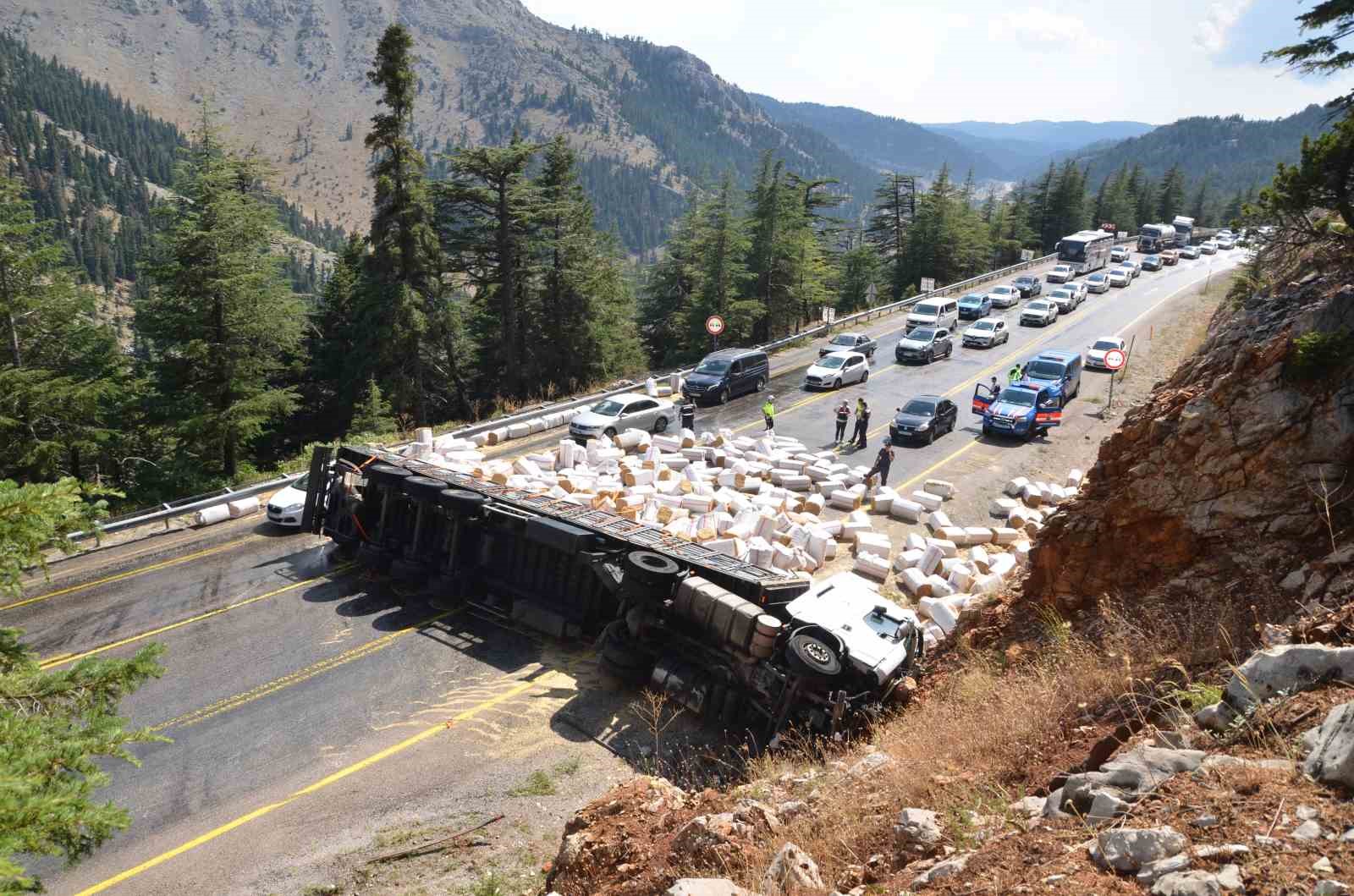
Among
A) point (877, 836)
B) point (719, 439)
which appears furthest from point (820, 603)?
point (719, 439)

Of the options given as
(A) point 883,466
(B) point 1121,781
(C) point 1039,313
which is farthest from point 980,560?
(C) point 1039,313

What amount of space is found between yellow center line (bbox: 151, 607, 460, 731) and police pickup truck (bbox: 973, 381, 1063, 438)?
21.0 m

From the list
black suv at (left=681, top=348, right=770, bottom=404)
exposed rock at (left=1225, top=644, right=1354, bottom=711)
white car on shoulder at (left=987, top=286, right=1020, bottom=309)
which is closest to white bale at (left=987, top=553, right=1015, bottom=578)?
exposed rock at (left=1225, top=644, right=1354, bottom=711)

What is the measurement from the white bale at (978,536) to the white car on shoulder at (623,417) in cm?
1149

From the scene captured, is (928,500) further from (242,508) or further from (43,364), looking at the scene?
(43,364)

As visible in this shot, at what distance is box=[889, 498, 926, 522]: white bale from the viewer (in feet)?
68.8

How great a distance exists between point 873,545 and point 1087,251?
6809cm

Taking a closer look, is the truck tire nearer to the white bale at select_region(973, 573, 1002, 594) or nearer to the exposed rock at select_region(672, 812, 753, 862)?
the exposed rock at select_region(672, 812, 753, 862)

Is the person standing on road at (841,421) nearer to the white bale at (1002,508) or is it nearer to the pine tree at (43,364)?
the white bale at (1002,508)

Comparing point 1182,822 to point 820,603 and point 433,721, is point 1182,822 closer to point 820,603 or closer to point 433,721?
point 820,603

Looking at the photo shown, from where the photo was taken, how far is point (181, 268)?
30.5 meters

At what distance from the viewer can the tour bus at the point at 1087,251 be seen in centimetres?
7362

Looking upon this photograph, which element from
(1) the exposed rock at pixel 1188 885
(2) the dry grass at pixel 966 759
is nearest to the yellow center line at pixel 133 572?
(2) the dry grass at pixel 966 759

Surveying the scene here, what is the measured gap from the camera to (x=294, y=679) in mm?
13484
